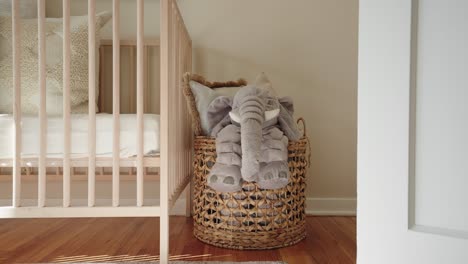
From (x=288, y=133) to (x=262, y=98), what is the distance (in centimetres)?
18

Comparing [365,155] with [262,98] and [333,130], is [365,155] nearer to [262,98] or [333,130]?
[262,98]

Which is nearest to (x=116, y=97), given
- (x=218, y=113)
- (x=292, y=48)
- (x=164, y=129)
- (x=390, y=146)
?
(x=164, y=129)

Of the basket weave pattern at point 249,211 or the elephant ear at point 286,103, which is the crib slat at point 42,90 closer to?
the basket weave pattern at point 249,211

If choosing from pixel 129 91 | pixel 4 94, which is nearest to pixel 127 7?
pixel 129 91

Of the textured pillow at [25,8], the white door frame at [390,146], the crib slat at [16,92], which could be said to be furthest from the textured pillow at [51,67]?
the white door frame at [390,146]

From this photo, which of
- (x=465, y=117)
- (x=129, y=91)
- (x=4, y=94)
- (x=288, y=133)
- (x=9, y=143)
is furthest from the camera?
(x=129, y=91)

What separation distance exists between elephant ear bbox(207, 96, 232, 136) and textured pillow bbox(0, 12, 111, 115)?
0.62 metres

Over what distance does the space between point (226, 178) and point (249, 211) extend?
0.16 meters

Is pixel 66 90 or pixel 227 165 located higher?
pixel 66 90

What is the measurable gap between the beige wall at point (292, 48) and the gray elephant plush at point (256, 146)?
0.59 metres

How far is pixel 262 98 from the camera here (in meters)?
1.24

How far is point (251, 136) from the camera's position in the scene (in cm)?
114

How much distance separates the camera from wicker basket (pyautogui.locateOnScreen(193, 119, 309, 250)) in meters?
1.29

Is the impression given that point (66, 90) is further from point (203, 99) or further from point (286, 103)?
point (286, 103)
